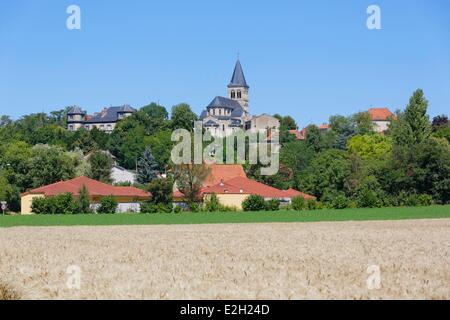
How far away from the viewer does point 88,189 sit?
9894 cm

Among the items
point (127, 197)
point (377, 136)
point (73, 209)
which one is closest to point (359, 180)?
point (127, 197)

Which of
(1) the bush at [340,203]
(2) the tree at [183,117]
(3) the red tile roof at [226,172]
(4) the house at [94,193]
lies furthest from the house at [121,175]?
(1) the bush at [340,203]

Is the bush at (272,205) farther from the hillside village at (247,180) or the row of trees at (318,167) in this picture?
the row of trees at (318,167)

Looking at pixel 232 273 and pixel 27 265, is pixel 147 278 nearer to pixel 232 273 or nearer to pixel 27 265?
pixel 232 273

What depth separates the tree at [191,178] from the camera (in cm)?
9688

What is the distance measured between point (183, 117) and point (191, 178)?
3856 inches

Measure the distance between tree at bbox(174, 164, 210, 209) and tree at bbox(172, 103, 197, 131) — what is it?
9509 centimetres

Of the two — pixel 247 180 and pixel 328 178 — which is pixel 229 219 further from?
pixel 247 180

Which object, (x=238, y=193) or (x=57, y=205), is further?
(x=238, y=193)

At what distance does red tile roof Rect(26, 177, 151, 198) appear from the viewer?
307 feet

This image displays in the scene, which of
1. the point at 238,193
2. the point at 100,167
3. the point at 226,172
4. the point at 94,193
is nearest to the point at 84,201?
the point at 94,193

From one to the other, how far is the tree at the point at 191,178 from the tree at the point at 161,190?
912 cm

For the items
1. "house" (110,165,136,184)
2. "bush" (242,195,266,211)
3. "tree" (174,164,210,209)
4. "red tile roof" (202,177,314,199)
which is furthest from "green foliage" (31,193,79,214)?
"house" (110,165,136,184)
